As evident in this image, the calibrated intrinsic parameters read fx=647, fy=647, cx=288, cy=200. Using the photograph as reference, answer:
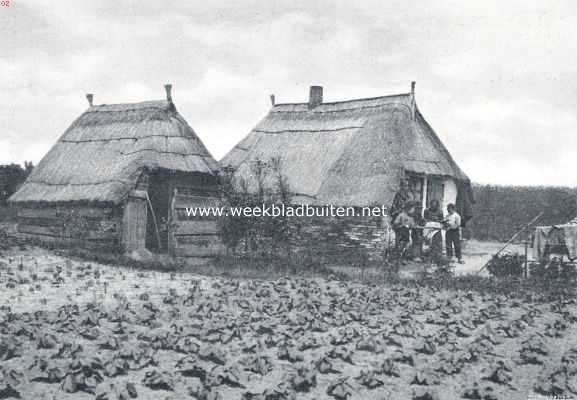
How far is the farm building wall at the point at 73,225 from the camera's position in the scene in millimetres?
18109

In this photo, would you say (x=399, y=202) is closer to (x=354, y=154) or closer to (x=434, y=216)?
(x=434, y=216)

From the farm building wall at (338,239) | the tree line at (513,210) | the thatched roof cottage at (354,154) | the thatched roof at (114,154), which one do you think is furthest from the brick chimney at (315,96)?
the tree line at (513,210)

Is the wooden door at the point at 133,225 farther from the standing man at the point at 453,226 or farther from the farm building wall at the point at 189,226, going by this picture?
the standing man at the point at 453,226

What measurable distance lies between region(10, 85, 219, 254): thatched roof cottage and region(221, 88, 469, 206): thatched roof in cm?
212

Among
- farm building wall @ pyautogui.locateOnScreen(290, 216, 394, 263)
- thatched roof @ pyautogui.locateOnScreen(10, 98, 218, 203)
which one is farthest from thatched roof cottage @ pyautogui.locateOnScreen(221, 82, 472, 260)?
thatched roof @ pyautogui.locateOnScreen(10, 98, 218, 203)

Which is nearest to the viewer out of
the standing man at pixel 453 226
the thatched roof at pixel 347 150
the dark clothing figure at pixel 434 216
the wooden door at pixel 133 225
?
the standing man at pixel 453 226

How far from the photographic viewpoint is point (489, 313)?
1094cm

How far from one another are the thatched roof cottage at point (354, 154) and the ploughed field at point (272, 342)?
21.9 ft

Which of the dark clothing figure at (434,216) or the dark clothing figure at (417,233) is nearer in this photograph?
the dark clothing figure at (417,233)

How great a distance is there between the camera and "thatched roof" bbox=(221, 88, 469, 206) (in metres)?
19.4

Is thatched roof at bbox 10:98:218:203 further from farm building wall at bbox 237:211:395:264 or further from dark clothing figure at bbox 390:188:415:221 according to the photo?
dark clothing figure at bbox 390:188:415:221

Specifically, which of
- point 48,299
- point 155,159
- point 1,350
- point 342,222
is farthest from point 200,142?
point 1,350

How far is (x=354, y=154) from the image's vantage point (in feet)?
68.0

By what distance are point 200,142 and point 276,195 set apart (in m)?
3.45
